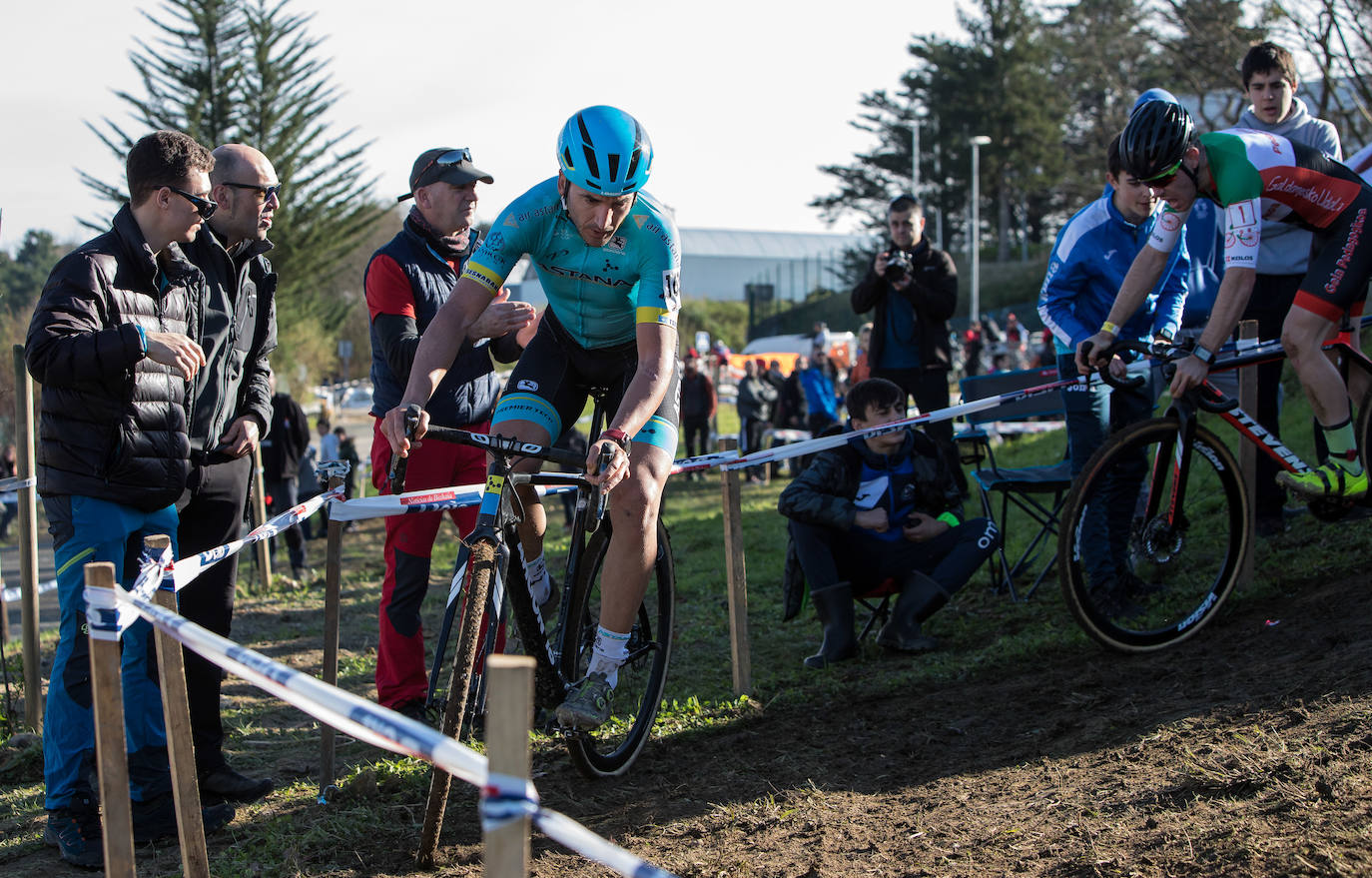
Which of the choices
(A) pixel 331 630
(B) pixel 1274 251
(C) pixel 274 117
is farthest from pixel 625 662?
(C) pixel 274 117

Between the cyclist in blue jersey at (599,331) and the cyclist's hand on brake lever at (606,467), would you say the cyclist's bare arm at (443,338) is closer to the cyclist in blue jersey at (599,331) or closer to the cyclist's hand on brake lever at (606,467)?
the cyclist in blue jersey at (599,331)

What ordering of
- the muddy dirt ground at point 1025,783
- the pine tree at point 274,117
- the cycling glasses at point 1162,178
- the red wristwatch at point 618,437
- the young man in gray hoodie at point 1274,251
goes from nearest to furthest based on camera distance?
the muddy dirt ground at point 1025,783, the red wristwatch at point 618,437, the cycling glasses at point 1162,178, the young man in gray hoodie at point 1274,251, the pine tree at point 274,117

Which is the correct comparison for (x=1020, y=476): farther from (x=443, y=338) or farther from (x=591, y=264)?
(x=443, y=338)

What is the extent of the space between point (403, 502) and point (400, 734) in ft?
8.16

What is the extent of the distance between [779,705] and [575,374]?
187cm

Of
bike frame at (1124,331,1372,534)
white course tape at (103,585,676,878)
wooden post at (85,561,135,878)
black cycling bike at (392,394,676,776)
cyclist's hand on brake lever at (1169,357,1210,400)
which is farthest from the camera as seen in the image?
bike frame at (1124,331,1372,534)

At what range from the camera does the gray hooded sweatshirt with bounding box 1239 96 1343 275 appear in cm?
645

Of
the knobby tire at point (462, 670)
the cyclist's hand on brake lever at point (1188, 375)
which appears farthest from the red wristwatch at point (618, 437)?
the cyclist's hand on brake lever at point (1188, 375)

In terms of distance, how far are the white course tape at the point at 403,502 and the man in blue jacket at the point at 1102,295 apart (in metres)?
3.04

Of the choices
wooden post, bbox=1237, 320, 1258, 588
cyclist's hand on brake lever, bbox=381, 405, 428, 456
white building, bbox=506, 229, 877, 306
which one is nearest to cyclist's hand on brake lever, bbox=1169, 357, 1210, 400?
wooden post, bbox=1237, 320, 1258, 588

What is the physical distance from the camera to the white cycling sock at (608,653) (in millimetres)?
4035

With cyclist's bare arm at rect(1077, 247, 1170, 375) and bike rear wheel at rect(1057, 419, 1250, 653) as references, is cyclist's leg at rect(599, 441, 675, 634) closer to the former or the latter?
bike rear wheel at rect(1057, 419, 1250, 653)

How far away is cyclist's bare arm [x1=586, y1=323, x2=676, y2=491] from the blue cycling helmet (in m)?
0.50

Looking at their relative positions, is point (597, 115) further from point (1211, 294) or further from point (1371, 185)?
point (1211, 294)
